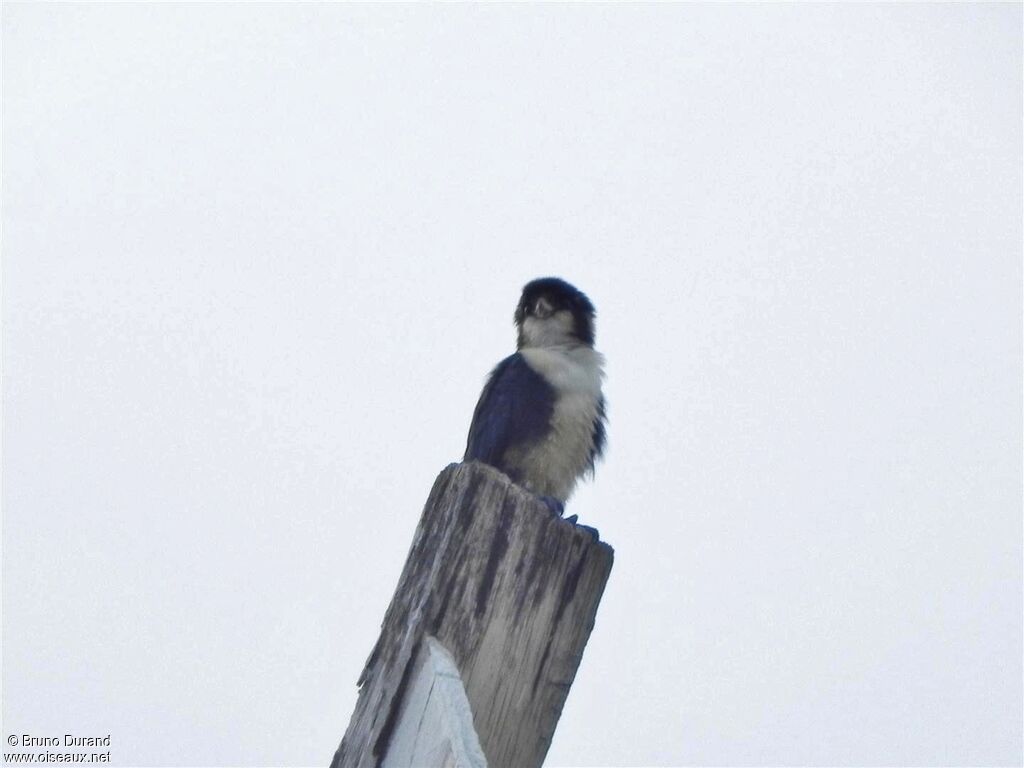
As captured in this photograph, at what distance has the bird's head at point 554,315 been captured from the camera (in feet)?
20.8

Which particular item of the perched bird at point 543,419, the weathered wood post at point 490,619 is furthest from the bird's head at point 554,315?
the weathered wood post at point 490,619

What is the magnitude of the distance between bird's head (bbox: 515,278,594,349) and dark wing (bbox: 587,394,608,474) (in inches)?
25.5

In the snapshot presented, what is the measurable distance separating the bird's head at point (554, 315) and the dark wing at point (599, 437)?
65 cm

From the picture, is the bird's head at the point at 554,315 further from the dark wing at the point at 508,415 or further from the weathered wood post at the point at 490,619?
the weathered wood post at the point at 490,619

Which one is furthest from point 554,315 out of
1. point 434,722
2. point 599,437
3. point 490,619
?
point 434,722

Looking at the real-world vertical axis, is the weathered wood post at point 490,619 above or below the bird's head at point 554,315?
below

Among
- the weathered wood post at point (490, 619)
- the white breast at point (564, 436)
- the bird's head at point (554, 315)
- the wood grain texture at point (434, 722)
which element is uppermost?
the bird's head at point (554, 315)

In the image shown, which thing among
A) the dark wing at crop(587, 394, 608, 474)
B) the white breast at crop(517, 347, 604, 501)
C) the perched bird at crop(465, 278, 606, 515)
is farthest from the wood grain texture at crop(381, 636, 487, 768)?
the dark wing at crop(587, 394, 608, 474)

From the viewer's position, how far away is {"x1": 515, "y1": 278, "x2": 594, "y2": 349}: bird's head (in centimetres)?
634

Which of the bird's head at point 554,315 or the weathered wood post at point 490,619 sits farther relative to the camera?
the bird's head at point 554,315

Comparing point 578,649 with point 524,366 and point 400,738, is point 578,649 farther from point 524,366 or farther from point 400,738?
point 524,366

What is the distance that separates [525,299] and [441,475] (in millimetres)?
4356

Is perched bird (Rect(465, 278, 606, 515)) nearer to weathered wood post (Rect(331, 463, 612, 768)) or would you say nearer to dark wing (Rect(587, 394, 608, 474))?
dark wing (Rect(587, 394, 608, 474))

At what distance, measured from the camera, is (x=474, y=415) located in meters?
5.60
